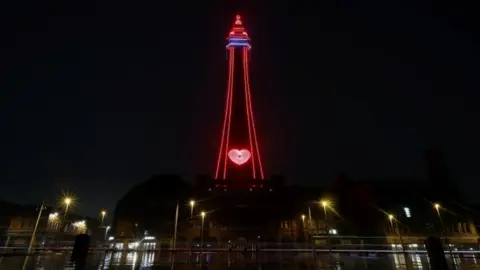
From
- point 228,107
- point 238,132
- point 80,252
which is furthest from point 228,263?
point 228,107

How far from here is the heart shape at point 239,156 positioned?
65.6 meters

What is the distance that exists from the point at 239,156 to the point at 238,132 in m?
5.17

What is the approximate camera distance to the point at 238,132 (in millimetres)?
66750

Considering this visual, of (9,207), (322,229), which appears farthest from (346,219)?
(9,207)

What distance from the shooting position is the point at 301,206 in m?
→ 70.0

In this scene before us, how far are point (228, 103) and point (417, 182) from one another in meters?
53.2

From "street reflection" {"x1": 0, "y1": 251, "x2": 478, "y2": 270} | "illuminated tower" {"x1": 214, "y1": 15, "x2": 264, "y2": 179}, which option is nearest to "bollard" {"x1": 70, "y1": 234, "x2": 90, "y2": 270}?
"street reflection" {"x1": 0, "y1": 251, "x2": 478, "y2": 270}

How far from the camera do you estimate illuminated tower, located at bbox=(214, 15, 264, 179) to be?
65.7 metres

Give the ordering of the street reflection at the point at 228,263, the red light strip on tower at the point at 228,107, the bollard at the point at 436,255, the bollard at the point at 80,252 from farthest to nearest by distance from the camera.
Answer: the red light strip on tower at the point at 228,107, the street reflection at the point at 228,263, the bollard at the point at 80,252, the bollard at the point at 436,255

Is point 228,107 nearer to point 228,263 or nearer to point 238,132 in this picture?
point 238,132

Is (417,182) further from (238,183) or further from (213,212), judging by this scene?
(213,212)

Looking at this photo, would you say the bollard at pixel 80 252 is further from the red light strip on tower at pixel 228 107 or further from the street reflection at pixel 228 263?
the red light strip on tower at pixel 228 107

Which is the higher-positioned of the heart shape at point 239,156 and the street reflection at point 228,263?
the heart shape at point 239,156

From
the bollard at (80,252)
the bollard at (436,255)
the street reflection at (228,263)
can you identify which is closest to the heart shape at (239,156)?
the street reflection at (228,263)
